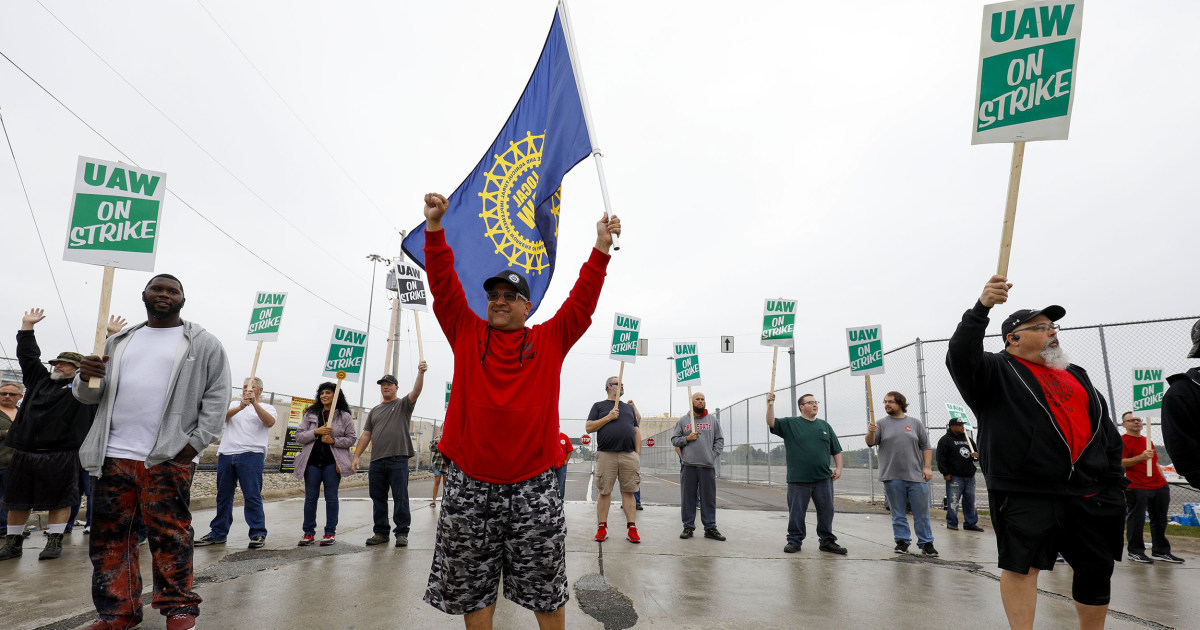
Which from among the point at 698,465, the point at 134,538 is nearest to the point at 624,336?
the point at 698,465

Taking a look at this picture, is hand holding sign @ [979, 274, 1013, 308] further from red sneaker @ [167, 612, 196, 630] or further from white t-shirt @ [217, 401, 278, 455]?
white t-shirt @ [217, 401, 278, 455]

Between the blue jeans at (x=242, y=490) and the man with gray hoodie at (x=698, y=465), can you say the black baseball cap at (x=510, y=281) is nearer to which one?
the blue jeans at (x=242, y=490)

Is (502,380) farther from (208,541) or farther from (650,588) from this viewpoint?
(208,541)

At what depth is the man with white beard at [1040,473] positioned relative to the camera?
2994 mm

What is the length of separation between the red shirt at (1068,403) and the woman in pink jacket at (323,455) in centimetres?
645

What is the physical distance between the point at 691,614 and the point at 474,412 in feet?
7.87

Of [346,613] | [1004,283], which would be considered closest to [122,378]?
[346,613]

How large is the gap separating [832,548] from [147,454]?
6.59 metres

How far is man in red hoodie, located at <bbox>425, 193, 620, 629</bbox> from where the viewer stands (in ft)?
8.47

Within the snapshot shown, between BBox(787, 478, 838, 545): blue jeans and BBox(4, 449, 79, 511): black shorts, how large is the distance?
7.36 metres

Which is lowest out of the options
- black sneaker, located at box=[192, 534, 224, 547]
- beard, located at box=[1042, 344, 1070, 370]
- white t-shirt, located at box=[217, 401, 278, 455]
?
black sneaker, located at box=[192, 534, 224, 547]

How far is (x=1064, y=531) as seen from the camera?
305 centimetres

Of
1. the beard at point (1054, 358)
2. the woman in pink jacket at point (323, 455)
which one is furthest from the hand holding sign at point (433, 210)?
the woman in pink jacket at point (323, 455)

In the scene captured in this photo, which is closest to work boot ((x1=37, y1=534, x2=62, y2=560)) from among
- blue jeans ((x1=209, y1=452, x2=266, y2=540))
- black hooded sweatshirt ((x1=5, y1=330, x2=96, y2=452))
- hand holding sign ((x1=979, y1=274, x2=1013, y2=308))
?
black hooded sweatshirt ((x1=5, y1=330, x2=96, y2=452))
